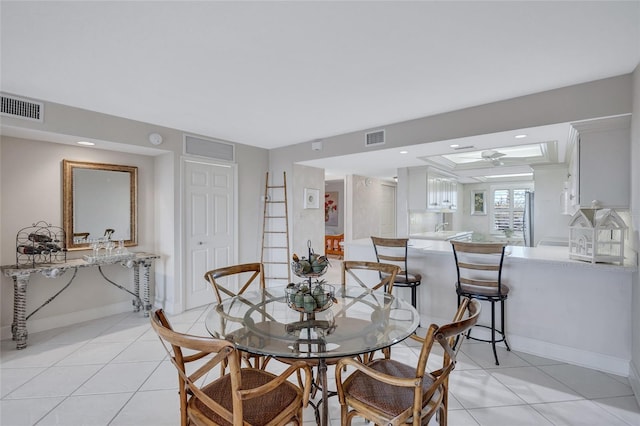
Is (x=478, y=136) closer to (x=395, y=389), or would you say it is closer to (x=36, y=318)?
(x=395, y=389)

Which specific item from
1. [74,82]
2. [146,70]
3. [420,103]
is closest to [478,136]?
[420,103]

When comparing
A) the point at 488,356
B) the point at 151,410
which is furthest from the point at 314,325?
the point at 488,356

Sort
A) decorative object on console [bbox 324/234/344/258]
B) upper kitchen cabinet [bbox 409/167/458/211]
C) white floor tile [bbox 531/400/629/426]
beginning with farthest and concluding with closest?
decorative object on console [bbox 324/234/344/258]
upper kitchen cabinet [bbox 409/167/458/211]
white floor tile [bbox 531/400/629/426]

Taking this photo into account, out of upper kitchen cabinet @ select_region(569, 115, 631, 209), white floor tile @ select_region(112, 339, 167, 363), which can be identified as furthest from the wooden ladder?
upper kitchen cabinet @ select_region(569, 115, 631, 209)

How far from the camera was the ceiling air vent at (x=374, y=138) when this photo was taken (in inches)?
153

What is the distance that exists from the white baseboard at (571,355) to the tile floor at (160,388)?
0.23 ft

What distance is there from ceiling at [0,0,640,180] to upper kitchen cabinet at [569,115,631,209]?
32 cm

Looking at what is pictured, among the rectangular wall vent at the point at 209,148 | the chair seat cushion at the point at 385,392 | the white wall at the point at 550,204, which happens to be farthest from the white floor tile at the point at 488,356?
the rectangular wall vent at the point at 209,148

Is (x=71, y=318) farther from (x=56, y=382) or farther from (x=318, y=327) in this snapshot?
(x=318, y=327)

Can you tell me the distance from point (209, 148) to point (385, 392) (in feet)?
12.9

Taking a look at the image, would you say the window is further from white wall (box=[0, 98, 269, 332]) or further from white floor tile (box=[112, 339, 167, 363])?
white floor tile (box=[112, 339, 167, 363])

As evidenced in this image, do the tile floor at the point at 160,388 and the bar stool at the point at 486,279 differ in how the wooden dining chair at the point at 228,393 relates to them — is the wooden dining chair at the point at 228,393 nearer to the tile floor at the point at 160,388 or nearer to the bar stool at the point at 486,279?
the tile floor at the point at 160,388

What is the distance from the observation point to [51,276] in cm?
307

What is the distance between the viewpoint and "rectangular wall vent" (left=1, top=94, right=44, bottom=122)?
2768 millimetres
